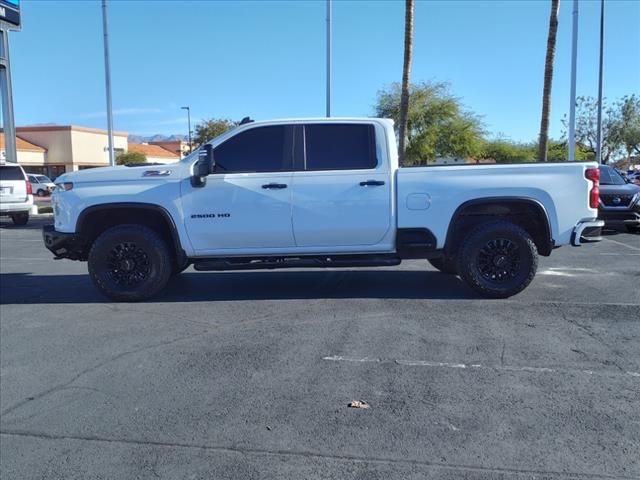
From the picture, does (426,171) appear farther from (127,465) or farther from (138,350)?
(127,465)

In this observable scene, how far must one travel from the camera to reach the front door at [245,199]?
711 cm

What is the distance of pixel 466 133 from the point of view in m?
38.6

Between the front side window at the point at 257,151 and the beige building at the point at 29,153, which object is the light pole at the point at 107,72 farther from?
the beige building at the point at 29,153

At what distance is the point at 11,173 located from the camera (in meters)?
19.0

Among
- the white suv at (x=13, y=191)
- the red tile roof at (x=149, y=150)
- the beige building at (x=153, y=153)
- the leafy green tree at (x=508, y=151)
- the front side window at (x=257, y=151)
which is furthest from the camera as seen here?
the red tile roof at (x=149, y=150)

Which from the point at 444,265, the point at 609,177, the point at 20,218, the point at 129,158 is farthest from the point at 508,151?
the point at 444,265

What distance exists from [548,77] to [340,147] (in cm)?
1690

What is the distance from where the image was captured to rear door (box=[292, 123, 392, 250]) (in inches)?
280

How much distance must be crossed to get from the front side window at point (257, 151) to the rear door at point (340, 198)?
24 centimetres

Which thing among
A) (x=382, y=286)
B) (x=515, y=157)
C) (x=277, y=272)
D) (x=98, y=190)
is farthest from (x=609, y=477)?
(x=515, y=157)

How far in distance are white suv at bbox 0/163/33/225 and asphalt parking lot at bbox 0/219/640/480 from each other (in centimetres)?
1260

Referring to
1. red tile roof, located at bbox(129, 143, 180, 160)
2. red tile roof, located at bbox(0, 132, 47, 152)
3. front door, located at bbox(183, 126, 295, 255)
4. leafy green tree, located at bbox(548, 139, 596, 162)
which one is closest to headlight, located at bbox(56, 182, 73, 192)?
front door, located at bbox(183, 126, 295, 255)

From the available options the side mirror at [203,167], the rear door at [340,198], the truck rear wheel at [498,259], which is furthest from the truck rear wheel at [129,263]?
the truck rear wheel at [498,259]

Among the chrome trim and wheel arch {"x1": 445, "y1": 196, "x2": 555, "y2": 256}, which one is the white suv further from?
wheel arch {"x1": 445, "y1": 196, "x2": 555, "y2": 256}
